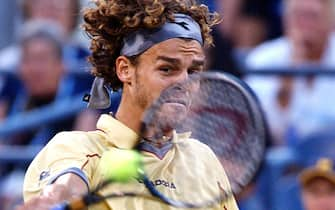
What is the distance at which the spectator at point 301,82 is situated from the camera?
8047 mm

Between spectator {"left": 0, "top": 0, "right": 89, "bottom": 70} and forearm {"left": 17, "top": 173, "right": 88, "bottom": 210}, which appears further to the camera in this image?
spectator {"left": 0, "top": 0, "right": 89, "bottom": 70}

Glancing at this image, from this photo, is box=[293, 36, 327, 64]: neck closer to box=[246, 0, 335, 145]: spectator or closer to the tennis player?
box=[246, 0, 335, 145]: spectator

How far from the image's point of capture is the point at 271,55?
8.69 m

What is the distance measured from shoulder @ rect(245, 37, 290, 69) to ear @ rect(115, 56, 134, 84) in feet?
12.9

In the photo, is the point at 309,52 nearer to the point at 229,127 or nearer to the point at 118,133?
the point at 229,127

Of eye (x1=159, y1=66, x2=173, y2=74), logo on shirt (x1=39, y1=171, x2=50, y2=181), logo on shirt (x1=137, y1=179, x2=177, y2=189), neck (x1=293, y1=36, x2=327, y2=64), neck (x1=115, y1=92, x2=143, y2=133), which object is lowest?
neck (x1=293, y1=36, x2=327, y2=64)

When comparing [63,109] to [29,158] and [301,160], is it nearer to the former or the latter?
[29,158]

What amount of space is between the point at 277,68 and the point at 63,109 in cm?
150

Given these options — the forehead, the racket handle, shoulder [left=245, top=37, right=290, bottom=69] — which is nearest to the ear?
the forehead

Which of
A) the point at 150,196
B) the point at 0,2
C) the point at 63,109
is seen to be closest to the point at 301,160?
the point at 63,109

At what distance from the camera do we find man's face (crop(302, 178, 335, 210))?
23.3 ft

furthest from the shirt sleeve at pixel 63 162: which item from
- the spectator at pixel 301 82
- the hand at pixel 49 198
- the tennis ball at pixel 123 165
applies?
the spectator at pixel 301 82

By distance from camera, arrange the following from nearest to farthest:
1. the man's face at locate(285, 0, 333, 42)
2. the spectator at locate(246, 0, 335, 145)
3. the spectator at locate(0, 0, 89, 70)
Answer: the spectator at locate(246, 0, 335, 145) → the man's face at locate(285, 0, 333, 42) → the spectator at locate(0, 0, 89, 70)

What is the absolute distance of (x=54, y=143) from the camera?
437 cm
